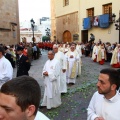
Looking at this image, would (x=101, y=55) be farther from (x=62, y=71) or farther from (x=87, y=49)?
(x=62, y=71)

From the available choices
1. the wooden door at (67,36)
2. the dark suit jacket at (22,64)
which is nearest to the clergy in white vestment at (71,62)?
the dark suit jacket at (22,64)

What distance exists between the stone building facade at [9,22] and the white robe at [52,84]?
1635 cm

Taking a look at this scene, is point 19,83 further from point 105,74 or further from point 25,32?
point 25,32

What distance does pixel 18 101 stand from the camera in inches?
59.2

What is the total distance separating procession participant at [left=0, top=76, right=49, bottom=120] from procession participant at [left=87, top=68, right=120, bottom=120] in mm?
1263

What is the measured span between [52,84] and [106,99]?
169 inches

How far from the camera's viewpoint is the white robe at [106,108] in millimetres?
2602

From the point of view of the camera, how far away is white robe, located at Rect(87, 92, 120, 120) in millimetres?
2602

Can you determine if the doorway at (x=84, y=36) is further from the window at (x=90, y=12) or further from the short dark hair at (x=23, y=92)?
the short dark hair at (x=23, y=92)

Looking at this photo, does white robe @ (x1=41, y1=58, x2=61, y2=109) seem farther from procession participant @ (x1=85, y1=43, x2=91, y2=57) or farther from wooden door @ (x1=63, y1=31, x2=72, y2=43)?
wooden door @ (x1=63, y1=31, x2=72, y2=43)

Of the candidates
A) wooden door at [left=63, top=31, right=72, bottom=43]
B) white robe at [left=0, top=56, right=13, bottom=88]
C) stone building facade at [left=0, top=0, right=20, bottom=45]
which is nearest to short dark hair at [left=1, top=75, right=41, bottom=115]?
white robe at [left=0, top=56, right=13, bottom=88]

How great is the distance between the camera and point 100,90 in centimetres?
274

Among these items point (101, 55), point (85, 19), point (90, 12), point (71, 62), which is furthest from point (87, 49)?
point (71, 62)

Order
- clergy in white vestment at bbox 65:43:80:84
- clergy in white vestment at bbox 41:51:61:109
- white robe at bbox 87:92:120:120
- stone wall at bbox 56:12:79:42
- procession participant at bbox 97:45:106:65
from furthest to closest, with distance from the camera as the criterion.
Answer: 1. stone wall at bbox 56:12:79:42
2. procession participant at bbox 97:45:106:65
3. clergy in white vestment at bbox 65:43:80:84
4. clergy in white vestment at bbox 41:51:61:109
5. white robe at bbox 87:92:120:120
